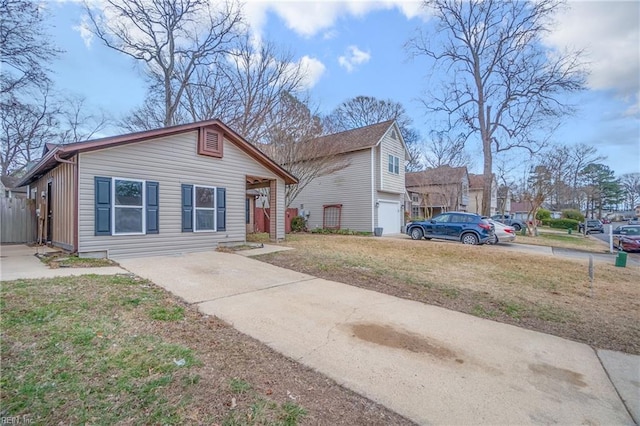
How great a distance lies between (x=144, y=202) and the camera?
855cm

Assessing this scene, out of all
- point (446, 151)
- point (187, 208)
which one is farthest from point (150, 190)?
point (446, 151)

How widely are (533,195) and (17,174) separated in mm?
41085

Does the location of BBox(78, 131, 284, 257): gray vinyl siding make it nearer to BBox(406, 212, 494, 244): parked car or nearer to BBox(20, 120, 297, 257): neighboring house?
BBox(20, 120, 297, 257): neighboring house

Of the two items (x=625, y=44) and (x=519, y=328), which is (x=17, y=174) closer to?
(x=519, y=328)

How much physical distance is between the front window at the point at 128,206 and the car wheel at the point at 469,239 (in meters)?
13.4

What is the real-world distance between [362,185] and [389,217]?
125 inches

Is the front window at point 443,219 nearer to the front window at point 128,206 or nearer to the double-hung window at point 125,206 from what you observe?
the double-hung window at point 125,206

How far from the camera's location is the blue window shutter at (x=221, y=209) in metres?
10.3

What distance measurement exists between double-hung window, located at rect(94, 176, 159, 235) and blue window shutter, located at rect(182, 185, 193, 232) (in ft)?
2.66

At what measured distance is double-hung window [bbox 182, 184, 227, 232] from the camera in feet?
31.2

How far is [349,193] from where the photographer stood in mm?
19219

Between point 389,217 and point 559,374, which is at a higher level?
point 389,217

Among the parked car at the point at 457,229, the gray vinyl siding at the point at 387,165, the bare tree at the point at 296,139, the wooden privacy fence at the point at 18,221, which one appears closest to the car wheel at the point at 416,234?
the parked car at the point at 457,229

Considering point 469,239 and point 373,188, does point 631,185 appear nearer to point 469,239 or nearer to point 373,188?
point 469,239
